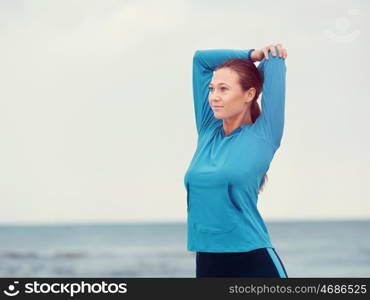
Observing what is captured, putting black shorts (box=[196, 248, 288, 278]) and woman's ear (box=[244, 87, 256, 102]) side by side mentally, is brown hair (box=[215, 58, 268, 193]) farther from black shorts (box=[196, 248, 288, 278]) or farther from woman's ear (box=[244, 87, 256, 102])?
black shorts (box=[196, 248, 288, 278])

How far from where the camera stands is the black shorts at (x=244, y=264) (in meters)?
2.21

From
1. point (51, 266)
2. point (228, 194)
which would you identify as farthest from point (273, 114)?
point (51, 266)

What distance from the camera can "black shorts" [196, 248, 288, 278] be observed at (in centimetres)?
221

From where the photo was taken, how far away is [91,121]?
1484 cm

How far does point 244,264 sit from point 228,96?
0.56 metres

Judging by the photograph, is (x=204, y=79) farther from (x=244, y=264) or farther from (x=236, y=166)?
(x=244, y=264)

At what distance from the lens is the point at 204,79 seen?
8.21ft

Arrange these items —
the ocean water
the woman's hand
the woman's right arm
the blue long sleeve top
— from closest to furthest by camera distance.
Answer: the blue long sleeve top < the woman's hand < the woman's right arm < the ocean water

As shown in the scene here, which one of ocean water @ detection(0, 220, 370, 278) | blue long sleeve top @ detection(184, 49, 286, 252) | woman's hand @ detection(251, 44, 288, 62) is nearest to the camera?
blue long sleeve top @ detection(184, 49, 286, 252)

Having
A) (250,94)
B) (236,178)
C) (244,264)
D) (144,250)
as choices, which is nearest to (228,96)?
(250,94)

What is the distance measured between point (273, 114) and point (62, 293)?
1033 mm

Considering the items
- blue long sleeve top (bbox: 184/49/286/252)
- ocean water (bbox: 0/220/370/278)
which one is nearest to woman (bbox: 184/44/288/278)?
blue long sleeve top (bbox: 184/49/286/252)

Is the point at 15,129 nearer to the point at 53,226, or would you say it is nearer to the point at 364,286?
the point at 53,226

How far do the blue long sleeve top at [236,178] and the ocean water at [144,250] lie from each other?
830cm
